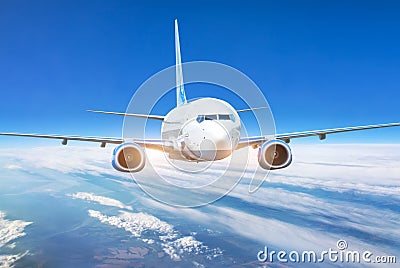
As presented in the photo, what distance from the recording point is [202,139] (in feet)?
32.9

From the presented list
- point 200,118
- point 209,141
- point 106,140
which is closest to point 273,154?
point 209,141

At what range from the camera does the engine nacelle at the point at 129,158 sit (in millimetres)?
11898

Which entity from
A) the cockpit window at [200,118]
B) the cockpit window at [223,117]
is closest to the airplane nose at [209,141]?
the cockpit window at [200,118]

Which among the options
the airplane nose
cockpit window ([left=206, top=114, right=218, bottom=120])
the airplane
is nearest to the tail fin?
the airplane

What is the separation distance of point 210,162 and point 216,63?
4.35 metres

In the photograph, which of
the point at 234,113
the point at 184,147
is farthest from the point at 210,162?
the point at 234,113

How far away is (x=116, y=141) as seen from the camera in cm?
1358

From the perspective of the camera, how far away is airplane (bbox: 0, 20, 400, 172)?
10.2 m

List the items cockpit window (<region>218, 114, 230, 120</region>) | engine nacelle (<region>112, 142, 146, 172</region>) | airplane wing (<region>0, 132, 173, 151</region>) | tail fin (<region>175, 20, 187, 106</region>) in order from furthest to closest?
tail fin (<region>175, 20, 187, 106</region>) → airplane wing (<region>0, 132, 173, 151</region>) → engine nacelle (<region>112, 142, 146, 172</region>) → cockpit window (<region>218, 114, 230, 120</region>)

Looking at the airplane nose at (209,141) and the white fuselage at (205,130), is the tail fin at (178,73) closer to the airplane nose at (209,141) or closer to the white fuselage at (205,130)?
the white fuselage at (205,130)

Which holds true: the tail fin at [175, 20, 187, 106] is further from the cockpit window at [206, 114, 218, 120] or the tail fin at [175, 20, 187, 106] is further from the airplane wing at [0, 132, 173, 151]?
the cockpit window at [206, 114, 218, 120]

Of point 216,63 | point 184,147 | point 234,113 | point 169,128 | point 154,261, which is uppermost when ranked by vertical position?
point 216,63

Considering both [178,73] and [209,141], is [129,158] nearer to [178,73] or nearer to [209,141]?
[209,141]

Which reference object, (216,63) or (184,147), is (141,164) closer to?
(184,147)
